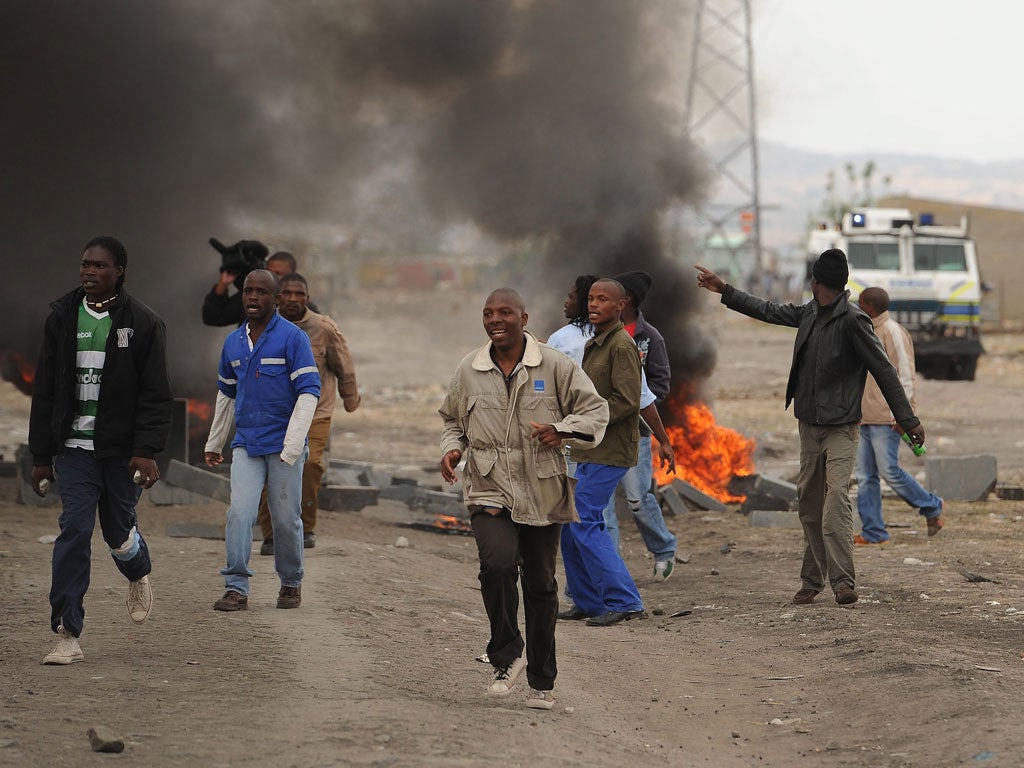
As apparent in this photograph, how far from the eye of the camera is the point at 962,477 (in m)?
11.9

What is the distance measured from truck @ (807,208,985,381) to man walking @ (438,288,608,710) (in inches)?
709

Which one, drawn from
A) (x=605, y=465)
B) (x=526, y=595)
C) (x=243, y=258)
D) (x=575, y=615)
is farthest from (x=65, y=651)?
(x=243, y=258)

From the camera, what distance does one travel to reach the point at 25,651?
5621mm

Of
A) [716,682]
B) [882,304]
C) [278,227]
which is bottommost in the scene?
[716,682]

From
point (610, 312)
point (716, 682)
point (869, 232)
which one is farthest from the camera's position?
point (869, 232)

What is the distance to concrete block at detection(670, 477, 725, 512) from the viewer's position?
1169 cm

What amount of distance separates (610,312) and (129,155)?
33.5 feet

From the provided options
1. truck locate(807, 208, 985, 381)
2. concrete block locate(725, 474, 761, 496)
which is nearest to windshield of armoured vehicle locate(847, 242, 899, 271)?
truck locate(807, 208, 985, 381)

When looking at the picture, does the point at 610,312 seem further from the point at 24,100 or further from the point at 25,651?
the point at 24,100

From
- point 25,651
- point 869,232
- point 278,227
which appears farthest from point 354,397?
point 869,232

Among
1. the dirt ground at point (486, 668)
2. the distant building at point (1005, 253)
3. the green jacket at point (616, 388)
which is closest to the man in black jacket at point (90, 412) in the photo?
the dirt ground at point (486, 668)

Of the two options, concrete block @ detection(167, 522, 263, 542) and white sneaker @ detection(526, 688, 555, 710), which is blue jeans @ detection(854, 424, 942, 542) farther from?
white sneaker @ detection(526, 688, 555, 710)

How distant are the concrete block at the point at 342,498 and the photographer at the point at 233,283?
111 inches

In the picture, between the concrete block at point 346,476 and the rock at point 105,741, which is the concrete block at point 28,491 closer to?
the concrete block at point 346,476
